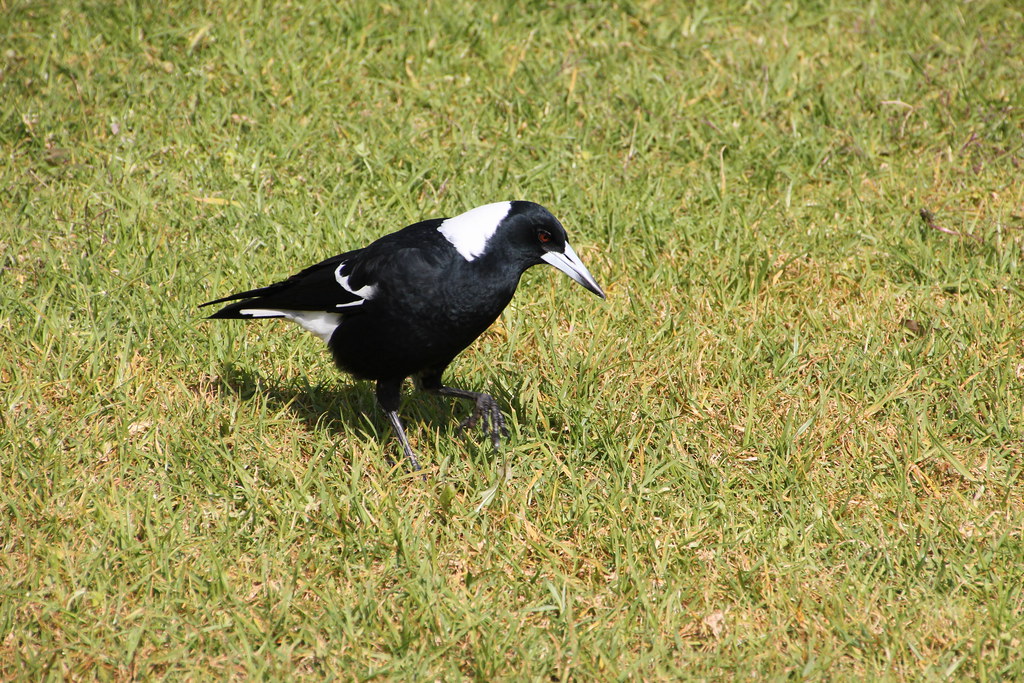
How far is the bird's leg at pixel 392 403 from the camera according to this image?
3561mm

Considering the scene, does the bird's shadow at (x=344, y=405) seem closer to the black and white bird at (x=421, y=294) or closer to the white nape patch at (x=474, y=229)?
the black and white bird at (x=421, y=294)

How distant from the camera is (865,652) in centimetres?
273

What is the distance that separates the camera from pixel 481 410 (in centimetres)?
359

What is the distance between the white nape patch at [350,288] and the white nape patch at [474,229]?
0.30 m

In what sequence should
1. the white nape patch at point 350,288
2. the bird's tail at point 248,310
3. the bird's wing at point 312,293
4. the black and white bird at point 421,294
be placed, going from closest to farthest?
the black and white bird at point 421,294, the white nape patch at point 350,288, the bird's wing at point 312,293, the bird's tail at point 248,310

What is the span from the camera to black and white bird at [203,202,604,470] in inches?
131

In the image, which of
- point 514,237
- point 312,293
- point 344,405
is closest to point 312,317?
point 312,293

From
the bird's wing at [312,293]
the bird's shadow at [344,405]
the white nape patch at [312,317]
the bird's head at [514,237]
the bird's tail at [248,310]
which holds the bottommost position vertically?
the bird's shadow at [344,405]

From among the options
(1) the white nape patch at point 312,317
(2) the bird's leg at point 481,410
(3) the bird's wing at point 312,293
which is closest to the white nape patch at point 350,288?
(3) the bird's wing at point 312,293

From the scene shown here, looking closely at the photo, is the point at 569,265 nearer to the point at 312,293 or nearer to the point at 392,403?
the point at 392,403

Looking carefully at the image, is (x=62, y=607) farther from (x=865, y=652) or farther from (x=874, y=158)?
(x=874, y=158)

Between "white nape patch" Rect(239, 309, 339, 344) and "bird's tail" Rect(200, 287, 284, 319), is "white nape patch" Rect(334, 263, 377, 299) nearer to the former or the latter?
"white nape patch" Rect(239, 309, 339, 344)

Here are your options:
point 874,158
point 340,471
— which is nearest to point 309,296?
point 340,471

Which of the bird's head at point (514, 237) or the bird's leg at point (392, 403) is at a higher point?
the bird's head at point (514, 237)
